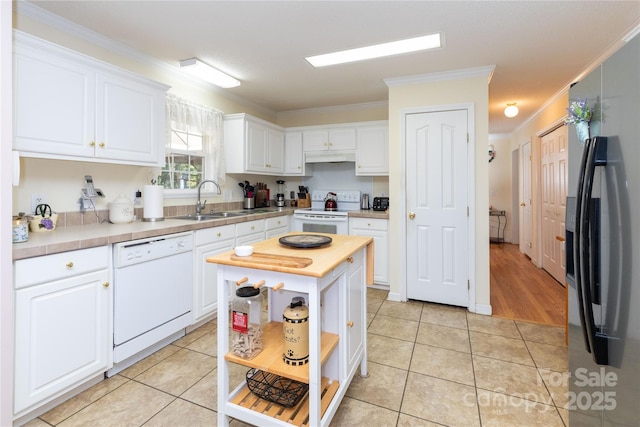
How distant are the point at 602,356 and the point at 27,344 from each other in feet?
8.43

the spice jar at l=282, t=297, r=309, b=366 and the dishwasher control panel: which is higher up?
the dishwasher control panel

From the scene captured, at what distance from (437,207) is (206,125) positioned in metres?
2.77

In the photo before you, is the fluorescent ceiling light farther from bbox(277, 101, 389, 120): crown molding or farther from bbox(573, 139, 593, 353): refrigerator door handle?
bbox(573, 139, 593, 353): refrigerator door handle

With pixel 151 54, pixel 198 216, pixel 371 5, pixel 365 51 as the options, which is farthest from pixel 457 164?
pixel 151 54

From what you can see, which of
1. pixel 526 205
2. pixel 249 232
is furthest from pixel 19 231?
pixel 526 205

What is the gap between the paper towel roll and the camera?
2.68 meters

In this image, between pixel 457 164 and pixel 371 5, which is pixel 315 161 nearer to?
pixel 457 164

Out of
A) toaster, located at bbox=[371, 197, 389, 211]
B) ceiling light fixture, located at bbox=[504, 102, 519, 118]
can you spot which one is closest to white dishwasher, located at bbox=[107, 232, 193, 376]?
toaster, located at bbox=[371, 197, 389, 211]

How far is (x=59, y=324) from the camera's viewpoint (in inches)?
66.4

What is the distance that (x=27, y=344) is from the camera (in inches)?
61.4

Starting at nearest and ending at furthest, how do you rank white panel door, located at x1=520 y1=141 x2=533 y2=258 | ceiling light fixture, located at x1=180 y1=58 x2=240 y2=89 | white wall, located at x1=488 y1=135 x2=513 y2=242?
ceiling light fixture, located at x1=180 y1=58 x2=240 y2=89 → white panel door, located at x1=520 y1=141 x2=533 y2=258 → white wall, located at x1=488 y1=135 x2=513 y2=242

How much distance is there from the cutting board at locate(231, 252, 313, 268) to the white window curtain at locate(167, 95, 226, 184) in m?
2.24

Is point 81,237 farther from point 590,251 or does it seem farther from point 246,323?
point 590,251

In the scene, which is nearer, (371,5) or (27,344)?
(27,344)
